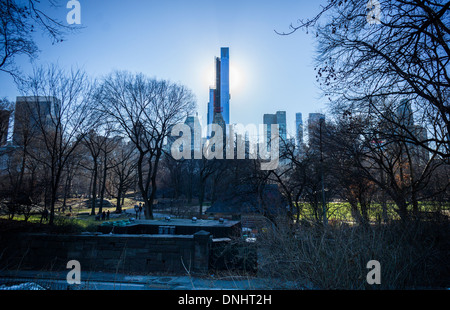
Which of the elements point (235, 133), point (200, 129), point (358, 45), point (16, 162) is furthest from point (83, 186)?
point (358, 45)

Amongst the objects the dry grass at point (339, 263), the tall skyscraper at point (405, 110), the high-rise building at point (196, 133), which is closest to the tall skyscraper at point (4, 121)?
the high-rise building at point (196, 133)

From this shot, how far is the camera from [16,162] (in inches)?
1277

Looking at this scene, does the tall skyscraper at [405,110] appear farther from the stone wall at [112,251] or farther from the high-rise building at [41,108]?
the high-rise building at [41,108]

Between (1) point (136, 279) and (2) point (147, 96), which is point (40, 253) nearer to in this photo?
(1) point (136, 279)

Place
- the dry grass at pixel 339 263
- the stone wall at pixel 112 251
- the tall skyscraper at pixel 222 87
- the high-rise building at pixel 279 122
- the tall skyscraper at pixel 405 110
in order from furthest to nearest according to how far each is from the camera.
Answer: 1. the tall skyscraper at pixel 222 87
2. the high-rise building at pixel 279 122
3. the stone wall at pixel 112 251
4. the tall skyscraper at pixel 405 110
5. the dry grass at pixel 339 263

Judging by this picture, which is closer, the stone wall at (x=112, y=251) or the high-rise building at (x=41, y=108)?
the stone wall at (x=112, y=251)

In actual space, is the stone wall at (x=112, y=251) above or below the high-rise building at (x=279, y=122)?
below

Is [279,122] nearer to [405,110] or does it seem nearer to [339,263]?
[405,110]

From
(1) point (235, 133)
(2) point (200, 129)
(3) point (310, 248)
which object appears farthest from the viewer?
(2) point (200, 129)

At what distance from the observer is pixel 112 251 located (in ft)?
41.7

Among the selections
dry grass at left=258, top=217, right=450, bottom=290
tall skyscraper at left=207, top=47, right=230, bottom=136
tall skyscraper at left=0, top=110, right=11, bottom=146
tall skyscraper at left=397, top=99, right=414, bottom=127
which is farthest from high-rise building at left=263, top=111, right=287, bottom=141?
tall skyscraper at left=207, top=47, right=230, bottom=136

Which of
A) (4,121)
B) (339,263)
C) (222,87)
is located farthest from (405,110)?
(222,87)

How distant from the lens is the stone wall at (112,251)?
484 inches
